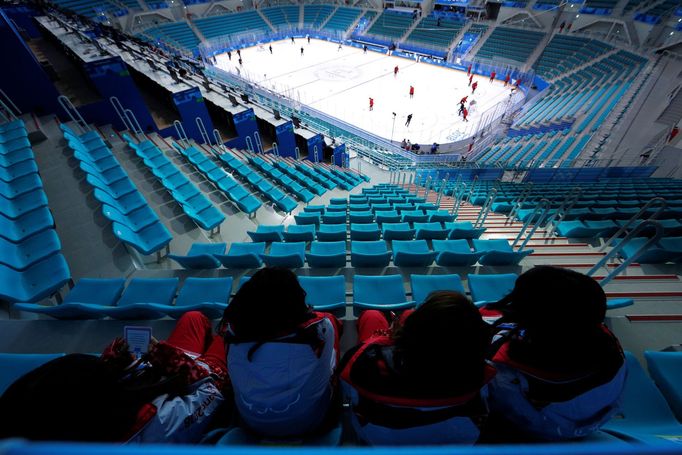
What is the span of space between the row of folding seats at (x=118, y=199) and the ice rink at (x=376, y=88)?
35.0 ft

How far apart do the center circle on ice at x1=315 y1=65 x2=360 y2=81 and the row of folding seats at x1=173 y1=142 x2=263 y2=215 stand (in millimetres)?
14060

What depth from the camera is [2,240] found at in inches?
119

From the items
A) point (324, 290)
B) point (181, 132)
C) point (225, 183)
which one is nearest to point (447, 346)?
point (324, 290)

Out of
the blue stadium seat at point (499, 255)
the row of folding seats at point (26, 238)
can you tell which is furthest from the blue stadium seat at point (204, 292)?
the blue stadium seat at point (499, 255)

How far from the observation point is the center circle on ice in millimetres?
18250

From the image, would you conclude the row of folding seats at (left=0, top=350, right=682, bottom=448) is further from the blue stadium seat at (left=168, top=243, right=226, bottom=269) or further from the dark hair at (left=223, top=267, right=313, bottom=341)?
the dark hair at (left=223, top=267, right=313, bottom=341)

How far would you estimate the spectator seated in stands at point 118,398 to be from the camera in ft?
2.66

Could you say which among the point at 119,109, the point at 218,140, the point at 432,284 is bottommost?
the point at 218,140

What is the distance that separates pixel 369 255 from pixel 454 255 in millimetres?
912

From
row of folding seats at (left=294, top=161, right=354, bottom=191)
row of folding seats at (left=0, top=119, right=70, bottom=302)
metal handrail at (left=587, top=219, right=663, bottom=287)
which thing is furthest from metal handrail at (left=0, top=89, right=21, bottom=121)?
metal handrail at (left=587, top=219, right=663, bottom=287)

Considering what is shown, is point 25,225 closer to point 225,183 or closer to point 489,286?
point 225,183

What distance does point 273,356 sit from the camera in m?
1.27

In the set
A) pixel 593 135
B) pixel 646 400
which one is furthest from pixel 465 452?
pixel 593 135

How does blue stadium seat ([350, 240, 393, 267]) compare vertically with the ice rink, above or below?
above
